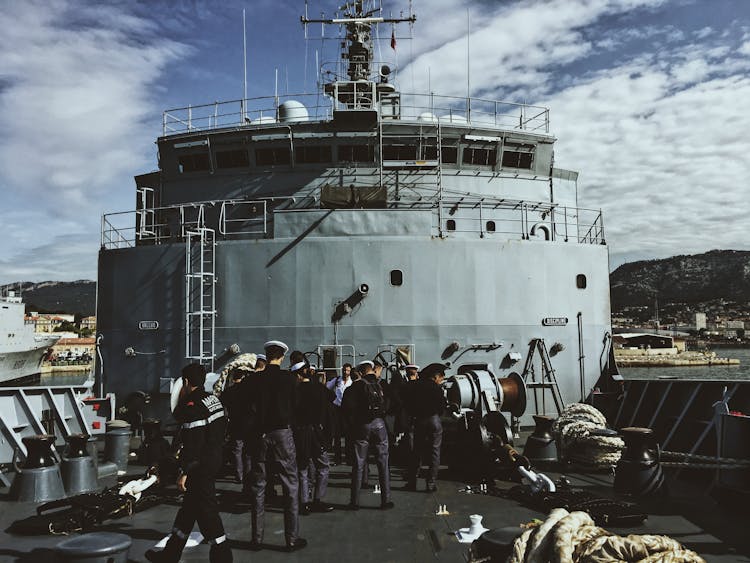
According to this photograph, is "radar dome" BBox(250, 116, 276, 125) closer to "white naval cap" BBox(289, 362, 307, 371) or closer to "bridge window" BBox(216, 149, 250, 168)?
"bridge window" BBox(216, 149, 250, 168)

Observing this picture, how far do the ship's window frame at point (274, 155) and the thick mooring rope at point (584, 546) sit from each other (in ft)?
41.3

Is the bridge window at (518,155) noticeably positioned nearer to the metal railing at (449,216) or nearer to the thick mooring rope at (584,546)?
the metal railing at (449,216)

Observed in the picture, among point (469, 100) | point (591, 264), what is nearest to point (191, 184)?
point (469, 100)

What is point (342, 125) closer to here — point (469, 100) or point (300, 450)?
point (469, 100)

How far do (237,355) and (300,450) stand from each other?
6.33m

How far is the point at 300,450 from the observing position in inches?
249

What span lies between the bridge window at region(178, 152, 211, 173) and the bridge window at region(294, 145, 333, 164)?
2544 millimetres

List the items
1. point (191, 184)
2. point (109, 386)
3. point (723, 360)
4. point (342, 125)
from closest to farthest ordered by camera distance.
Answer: point (109, 386) → point (342, 125) → point (191, 184) → point (723, 360)

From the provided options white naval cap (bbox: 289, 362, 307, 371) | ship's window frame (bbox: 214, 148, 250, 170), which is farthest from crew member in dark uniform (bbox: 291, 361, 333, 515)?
ship's window frame (bbox: 214, 148, 250, 170)

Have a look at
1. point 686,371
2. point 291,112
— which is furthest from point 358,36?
point 686,371

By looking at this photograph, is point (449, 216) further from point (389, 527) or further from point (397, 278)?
point (389, 527)

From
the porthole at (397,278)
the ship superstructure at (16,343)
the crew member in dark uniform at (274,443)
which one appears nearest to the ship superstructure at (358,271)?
the porthole at (397,278)

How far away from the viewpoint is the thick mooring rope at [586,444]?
8.88 meters

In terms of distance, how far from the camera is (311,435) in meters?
6.78
